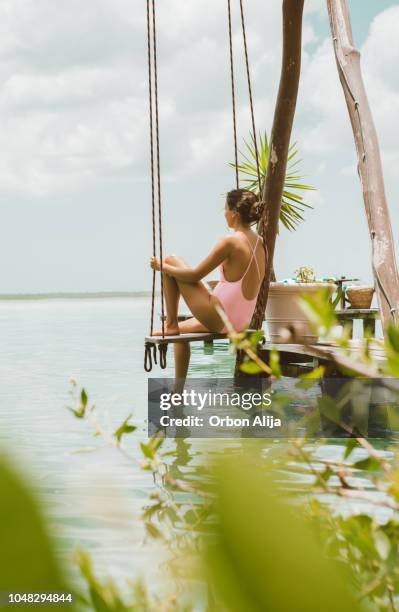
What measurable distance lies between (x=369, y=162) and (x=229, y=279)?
51.0 inches

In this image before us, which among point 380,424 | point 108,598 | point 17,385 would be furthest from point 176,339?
point 17,385

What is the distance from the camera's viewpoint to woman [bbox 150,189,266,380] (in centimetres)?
540

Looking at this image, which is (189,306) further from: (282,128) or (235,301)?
(282,128)

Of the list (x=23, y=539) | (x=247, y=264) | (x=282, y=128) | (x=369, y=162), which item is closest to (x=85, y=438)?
(x=247, y=264)

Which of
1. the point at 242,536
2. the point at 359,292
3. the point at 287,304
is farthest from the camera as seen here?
the point at 359,292

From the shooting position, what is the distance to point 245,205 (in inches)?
218

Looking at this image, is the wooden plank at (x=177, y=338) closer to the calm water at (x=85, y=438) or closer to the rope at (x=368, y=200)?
the calm water at (x=85, y=438)

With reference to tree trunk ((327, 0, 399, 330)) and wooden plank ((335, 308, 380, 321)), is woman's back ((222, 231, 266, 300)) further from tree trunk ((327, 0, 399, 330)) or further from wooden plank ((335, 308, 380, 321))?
wooden plank ((335, 308, 380, 321))

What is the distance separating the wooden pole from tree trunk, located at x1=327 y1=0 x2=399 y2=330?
137cm

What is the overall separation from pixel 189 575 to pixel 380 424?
5976 mm

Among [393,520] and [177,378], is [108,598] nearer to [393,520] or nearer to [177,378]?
[393,520]

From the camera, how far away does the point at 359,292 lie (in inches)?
469

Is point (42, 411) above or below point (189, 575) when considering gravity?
below

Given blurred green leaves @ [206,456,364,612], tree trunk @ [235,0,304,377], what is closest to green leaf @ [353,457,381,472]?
blurred green leaves @ [206,456,364,612]
